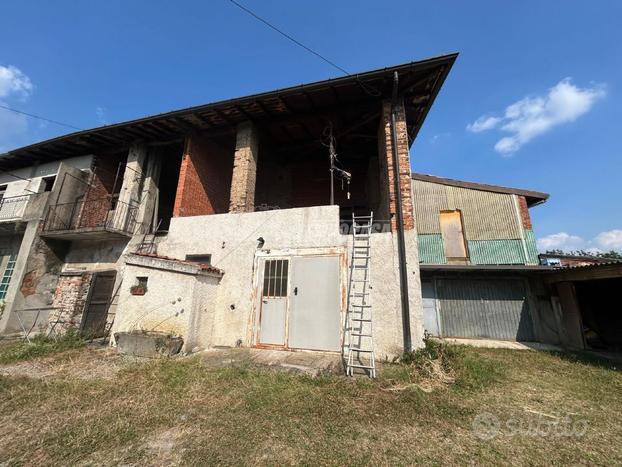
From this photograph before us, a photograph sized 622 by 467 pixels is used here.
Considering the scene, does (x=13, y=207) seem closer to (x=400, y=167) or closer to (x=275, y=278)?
(x=275, y=278)

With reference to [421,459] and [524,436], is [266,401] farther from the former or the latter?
[524,436]

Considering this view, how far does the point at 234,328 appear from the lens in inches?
259

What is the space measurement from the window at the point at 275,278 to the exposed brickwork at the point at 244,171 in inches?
87.4

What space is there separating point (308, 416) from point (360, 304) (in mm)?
2964

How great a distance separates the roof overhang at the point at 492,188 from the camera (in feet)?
36.9

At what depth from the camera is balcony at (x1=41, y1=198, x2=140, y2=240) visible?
8.60 metres

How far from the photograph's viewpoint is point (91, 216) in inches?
388

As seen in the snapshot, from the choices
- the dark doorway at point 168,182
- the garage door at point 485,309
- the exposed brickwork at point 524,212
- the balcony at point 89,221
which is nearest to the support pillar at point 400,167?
the garage door at point 485,309

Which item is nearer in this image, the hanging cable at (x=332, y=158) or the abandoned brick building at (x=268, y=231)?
the abandoned brick building at (x=268, y=231)

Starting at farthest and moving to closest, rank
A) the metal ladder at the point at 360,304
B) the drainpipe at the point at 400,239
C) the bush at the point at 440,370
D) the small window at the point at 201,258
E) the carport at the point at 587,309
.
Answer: the carport at the point at 587,309, the small window at the point at 201,258, the metal ladder at the point at 360,304, the drainpipe at the point at 400,239, the bush at the point at 440,370

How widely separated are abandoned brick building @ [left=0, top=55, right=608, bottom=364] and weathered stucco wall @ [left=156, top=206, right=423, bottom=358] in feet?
0.12

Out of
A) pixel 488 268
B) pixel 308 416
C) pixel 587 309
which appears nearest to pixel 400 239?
pixel 308 416

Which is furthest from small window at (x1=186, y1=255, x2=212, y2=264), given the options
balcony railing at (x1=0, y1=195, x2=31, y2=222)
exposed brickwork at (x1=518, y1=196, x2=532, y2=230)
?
exposed brickwork at (x1=518, y1=196, x2=532, y2=230)

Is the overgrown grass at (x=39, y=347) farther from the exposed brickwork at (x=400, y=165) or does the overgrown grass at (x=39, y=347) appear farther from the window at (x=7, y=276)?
the exposed brickwork at (x=400, y=165)
